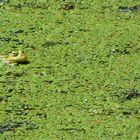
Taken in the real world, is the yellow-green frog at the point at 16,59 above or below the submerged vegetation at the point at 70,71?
above

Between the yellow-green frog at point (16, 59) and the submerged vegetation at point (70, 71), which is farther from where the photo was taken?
the yellow-green frog at point (16, 59)

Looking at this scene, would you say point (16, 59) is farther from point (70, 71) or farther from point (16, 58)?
point (70, 71)

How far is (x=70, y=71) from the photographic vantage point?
3.70 meters

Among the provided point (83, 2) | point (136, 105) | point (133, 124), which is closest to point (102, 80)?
point (136, 105)

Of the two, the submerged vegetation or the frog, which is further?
the frog

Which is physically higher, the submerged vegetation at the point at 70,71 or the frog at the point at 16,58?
the frog at the point at 16,58

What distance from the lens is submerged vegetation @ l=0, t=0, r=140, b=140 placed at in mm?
3027

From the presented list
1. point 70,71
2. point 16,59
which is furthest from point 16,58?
point 70,71

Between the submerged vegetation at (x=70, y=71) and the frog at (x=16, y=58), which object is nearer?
the submerged vegetation at (x=70, y=71)

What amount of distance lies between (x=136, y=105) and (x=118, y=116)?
0.18 metres

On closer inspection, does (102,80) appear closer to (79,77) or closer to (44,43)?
(79,77)

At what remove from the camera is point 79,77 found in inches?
142

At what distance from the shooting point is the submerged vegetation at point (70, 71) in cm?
303

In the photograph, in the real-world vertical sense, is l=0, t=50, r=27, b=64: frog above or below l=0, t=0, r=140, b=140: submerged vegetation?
above
